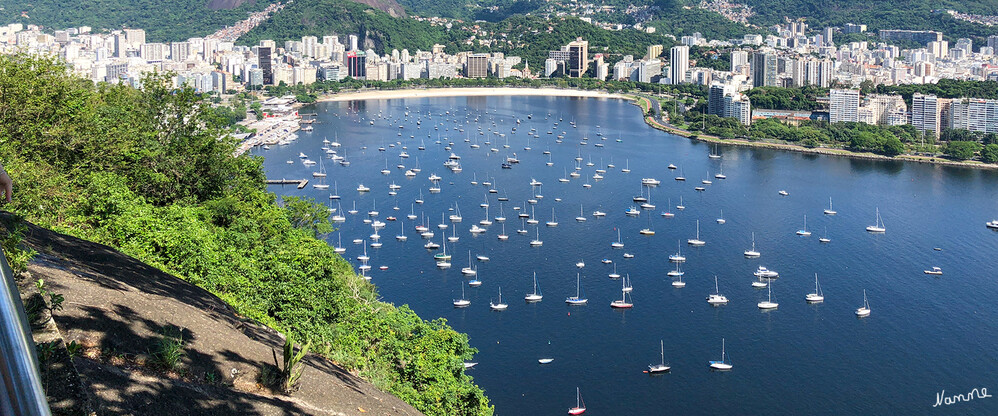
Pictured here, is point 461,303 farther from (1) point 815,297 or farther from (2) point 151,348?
(2) point 151,348

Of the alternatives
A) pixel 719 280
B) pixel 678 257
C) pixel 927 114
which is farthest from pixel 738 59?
pixel 719 280

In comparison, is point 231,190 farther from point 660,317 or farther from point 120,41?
point 120,41

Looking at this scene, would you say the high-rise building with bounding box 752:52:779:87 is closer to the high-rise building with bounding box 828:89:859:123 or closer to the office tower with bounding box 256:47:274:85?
the high-rise building with bounding box 828:89:859:123

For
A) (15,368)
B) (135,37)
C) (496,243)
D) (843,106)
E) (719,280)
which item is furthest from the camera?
(135,37)

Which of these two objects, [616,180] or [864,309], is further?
[616,180]

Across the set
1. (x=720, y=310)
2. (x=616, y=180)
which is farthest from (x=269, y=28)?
(x=720, y=310)

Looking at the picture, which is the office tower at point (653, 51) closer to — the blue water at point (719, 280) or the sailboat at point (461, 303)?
the blue water at point (719, 280)

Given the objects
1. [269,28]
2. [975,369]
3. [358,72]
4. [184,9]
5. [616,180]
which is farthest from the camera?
[184,9]
